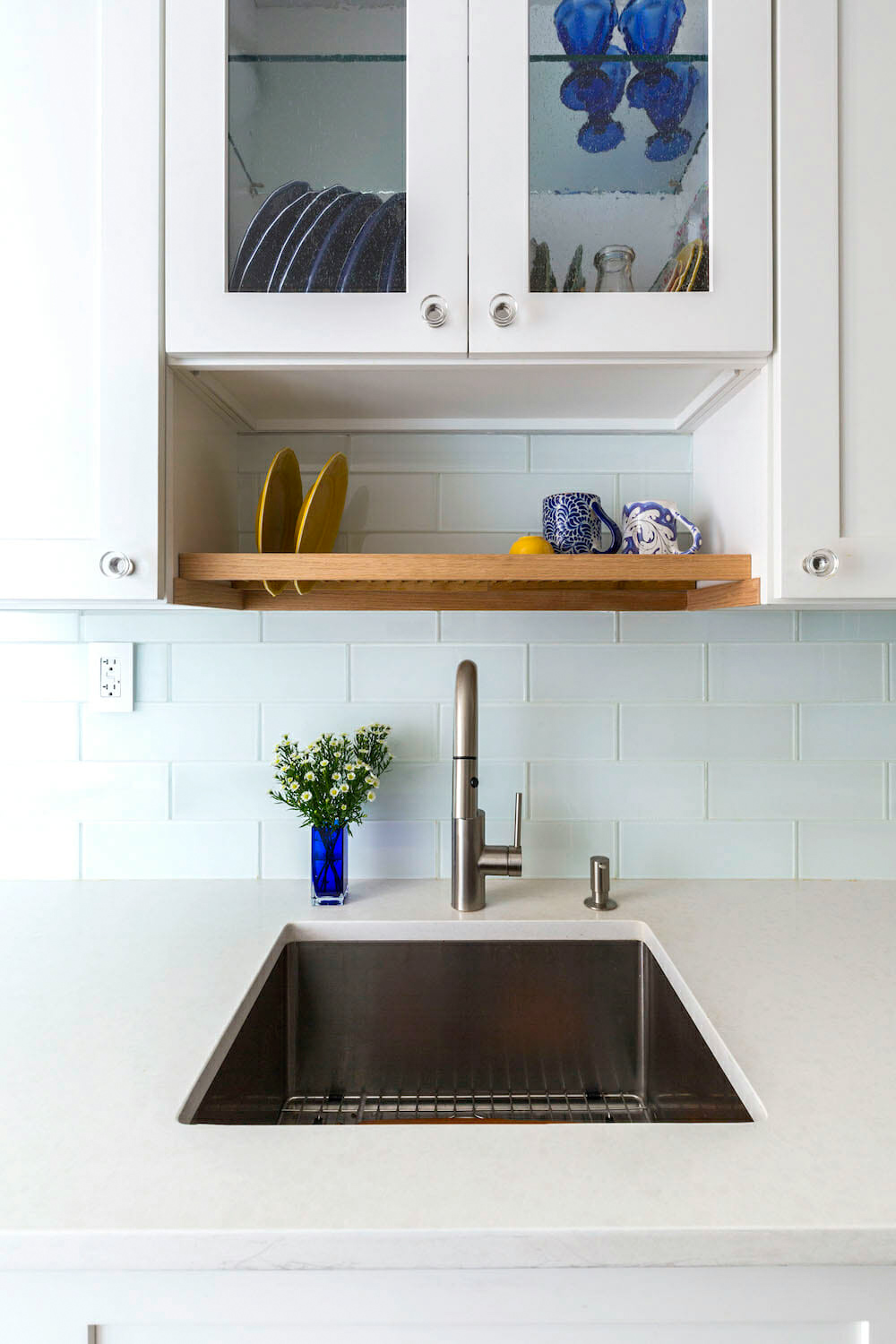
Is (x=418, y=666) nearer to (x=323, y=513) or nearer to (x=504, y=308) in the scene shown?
(x=323, y=513)

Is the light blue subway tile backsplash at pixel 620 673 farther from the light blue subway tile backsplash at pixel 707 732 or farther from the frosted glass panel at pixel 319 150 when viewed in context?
the frosted glass panel at pixel 319 150

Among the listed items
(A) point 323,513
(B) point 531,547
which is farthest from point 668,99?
(A) point 323,513

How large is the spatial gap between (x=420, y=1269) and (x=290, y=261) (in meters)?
1.04

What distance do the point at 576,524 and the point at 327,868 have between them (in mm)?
615

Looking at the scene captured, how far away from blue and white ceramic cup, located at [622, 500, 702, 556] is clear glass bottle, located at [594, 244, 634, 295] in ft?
0.92

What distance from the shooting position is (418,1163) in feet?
2.23

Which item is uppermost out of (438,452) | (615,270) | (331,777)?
(615,270)

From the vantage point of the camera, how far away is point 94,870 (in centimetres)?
140

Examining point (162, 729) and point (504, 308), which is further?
point (162, 729)

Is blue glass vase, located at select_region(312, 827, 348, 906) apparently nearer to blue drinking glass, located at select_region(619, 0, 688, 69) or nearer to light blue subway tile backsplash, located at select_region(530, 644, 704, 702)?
light blue subway tile backsplash, located at select_region(530, 644, 704, 702)

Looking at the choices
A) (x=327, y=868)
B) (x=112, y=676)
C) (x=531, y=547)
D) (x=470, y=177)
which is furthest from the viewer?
(x=112, y=676)

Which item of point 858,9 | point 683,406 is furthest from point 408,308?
point 858,9

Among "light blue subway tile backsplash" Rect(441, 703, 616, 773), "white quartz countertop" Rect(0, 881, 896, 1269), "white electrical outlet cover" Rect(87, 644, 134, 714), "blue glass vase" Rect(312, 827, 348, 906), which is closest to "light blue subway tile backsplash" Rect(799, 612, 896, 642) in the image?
"light blue subway tile backsplash" Rect(441, 703, 616, 773)

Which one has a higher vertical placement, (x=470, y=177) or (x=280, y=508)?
(x=470, y=177)
